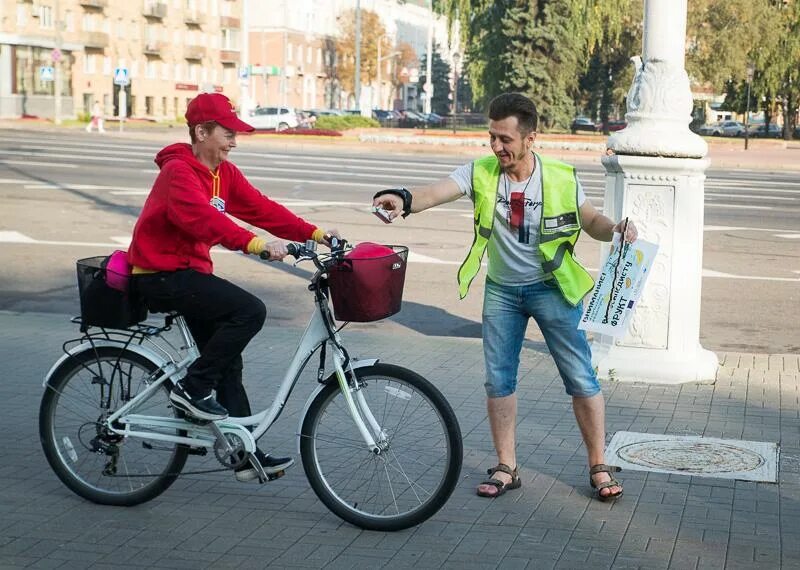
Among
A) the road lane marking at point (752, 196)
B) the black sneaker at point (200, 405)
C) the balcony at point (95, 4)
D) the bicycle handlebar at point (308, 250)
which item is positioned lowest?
the road lane marking at point (752, 196)

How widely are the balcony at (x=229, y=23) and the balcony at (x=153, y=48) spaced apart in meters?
10.6

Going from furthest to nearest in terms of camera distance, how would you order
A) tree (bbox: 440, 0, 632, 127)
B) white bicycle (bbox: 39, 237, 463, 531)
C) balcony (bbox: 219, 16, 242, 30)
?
balcony (bbox: 219, 16, 242, 30) → tree (bbox: 440, 0, 632, 127) → white bicycle (bbox: 39, 237, 463, 531)

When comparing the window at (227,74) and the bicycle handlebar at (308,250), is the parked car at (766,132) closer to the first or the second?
the window at (227,74)

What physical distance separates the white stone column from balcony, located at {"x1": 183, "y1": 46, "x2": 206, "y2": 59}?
93.1 metres

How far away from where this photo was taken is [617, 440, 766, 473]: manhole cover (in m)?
6.06

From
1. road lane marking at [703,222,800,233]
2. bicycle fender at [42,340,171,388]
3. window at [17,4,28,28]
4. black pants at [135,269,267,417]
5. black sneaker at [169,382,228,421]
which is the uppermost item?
window at [17,4,28,28]

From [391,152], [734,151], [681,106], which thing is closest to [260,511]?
[681,106]

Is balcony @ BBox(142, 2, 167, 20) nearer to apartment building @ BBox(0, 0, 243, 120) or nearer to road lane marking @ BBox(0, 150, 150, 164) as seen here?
apartment building @ BBox(0, 0, 243, 120)

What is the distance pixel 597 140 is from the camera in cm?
4588

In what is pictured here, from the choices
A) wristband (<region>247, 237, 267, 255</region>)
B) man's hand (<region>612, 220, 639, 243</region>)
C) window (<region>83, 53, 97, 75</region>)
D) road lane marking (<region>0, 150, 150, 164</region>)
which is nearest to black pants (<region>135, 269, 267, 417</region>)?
wristband (<region>247, 237, 267, 255</region>)

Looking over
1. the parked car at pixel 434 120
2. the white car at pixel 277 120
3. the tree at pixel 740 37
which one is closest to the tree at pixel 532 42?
the tree at pixel 740 37

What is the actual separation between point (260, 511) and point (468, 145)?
4219cm

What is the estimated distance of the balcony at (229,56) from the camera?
104562mm

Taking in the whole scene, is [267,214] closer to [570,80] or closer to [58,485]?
[58,485]
